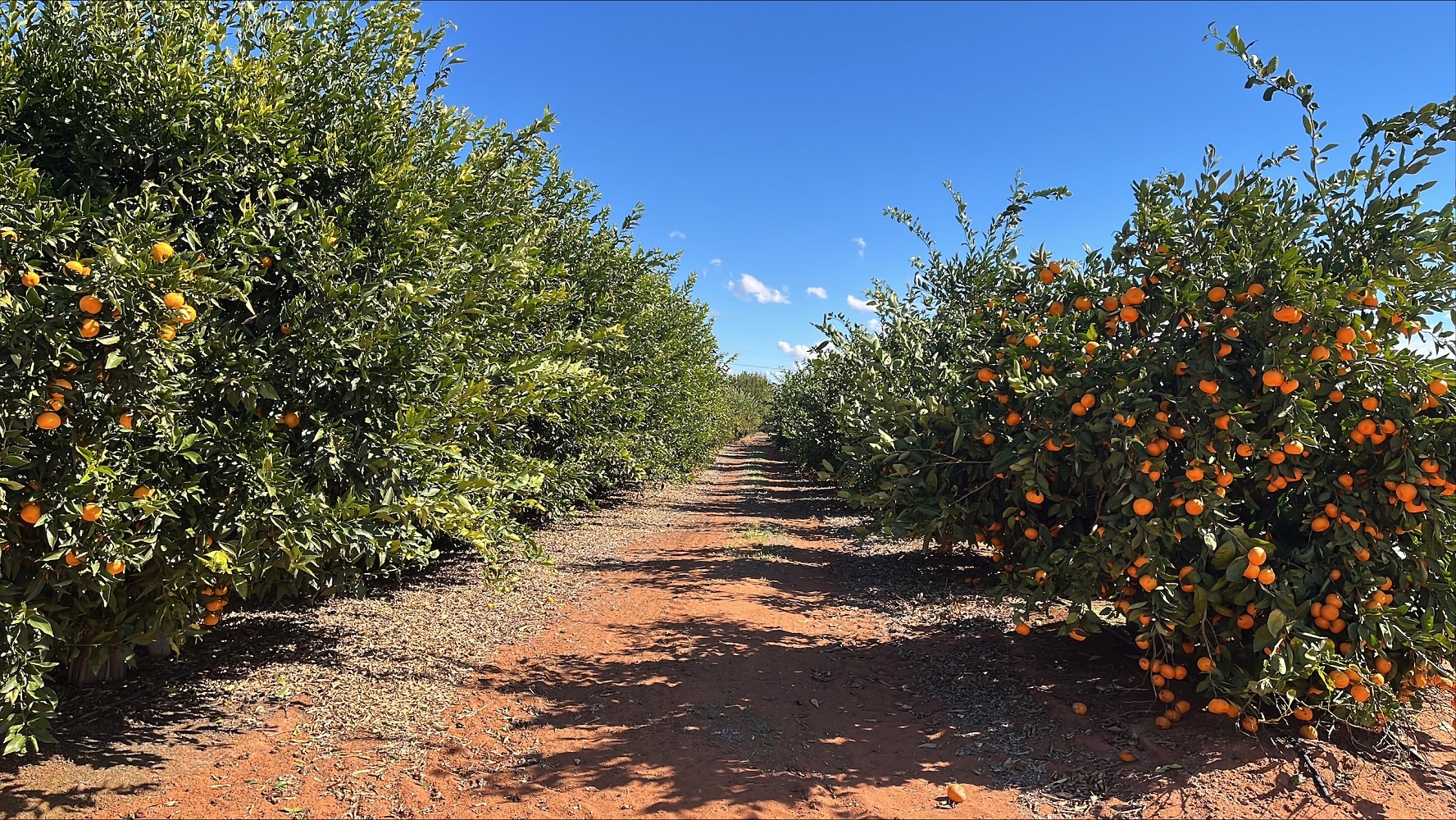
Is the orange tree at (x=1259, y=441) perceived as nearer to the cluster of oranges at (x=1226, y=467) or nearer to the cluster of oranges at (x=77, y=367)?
the cluster of oranges at (x=1226, y=467)

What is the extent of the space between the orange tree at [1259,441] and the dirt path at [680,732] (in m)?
0.47

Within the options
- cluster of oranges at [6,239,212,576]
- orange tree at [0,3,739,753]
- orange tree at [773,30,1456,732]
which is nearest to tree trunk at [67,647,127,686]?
orange tree at [0,3,739,753]

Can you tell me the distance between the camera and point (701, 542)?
36.3 ft

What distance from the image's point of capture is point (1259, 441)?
11.4 ft

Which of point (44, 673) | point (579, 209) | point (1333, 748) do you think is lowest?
point (1333, 748)

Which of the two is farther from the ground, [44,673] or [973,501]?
[973,501]

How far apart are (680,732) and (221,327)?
3.33 m

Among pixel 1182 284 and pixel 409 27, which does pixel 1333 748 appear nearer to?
pixel 1182 284

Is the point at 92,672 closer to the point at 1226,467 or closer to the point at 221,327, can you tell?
the point at 221,327

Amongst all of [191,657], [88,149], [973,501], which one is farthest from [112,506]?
[973,501]

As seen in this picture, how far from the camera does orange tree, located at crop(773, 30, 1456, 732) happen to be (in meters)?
3.38

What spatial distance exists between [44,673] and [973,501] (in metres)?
4.90

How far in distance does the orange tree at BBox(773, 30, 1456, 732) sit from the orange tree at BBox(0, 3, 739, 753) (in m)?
3.21

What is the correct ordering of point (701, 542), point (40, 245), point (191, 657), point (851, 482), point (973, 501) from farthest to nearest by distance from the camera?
point (701, 542)
point (851, 482)
point (191, 657)
point (973, 501)
point (40, 245)
